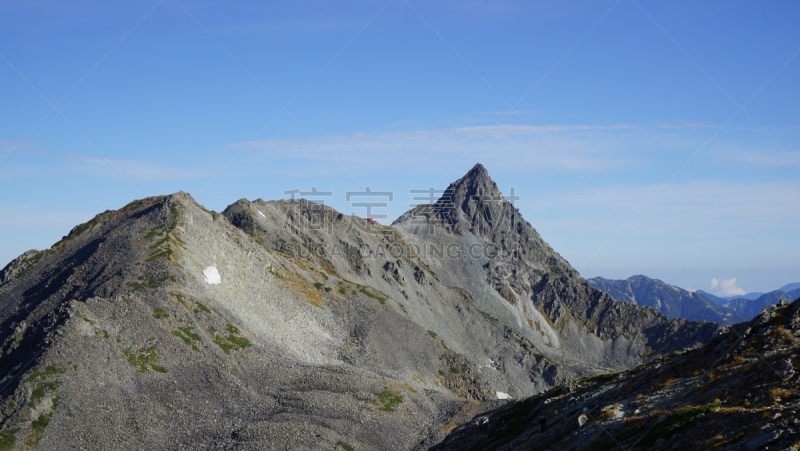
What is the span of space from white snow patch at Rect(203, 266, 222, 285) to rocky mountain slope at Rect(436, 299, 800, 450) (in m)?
78.6

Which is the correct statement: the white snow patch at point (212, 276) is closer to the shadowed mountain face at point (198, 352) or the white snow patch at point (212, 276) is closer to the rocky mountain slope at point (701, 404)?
the shadowed mountain face at point (198, 352)

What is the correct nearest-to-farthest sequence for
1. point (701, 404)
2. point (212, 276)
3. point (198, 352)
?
1. point (701, 404)
2. point (198, 352)
3. point (212, 276)

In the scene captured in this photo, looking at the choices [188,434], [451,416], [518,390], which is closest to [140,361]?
[188,434]

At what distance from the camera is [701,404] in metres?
48.3

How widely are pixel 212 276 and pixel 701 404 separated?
109 metres

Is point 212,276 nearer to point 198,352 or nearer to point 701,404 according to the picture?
point 198,352

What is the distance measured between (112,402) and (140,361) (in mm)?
10020

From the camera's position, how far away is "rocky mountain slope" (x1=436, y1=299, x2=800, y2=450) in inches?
1589

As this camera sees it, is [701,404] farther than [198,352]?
No

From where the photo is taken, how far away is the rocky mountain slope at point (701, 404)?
40363 mm

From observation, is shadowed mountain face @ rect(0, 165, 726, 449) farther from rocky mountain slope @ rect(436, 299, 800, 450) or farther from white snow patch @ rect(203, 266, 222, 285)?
rocky mountain slope @ rect(436, 299, 800, 450)

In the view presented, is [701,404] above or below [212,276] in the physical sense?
below

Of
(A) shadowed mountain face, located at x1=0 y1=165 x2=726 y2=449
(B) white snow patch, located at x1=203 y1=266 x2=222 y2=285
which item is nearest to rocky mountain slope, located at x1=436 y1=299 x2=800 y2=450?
(A) shadowed mountain face, located at x1=0 y1=165 x2=726 y2=449

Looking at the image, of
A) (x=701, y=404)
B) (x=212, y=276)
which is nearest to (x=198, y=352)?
(x=212, y=276)
